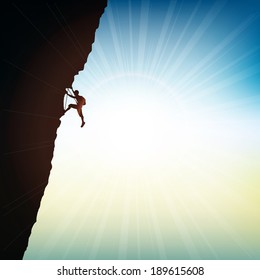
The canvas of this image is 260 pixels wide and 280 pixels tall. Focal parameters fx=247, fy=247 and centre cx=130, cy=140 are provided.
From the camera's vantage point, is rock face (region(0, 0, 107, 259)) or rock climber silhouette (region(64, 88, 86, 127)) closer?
rock face (region(0, 0, 107, 259))

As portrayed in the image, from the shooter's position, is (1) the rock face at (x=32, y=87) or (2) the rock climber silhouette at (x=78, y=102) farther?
(2) the rock climber silhouette at (x=78, y=102)

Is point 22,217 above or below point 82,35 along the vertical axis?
below

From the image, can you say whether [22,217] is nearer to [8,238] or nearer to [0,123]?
[8,238]

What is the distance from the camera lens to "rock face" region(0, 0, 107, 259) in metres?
3.46

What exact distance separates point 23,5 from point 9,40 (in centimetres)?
50

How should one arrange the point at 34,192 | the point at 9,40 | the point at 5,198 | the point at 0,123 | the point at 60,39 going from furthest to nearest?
the point at 34,192, the point at 60,39, the point at 5,198, the point at 0,123, the point at 9,40

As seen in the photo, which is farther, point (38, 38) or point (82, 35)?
point (82, 35)

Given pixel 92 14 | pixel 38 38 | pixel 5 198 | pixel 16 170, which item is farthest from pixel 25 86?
pixel 92 14

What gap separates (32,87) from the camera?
14.2ft

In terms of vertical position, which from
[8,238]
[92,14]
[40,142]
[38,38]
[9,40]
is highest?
[92,14]

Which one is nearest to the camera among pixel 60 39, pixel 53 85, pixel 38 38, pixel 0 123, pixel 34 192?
pixel 0 123

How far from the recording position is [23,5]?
3.21 meters

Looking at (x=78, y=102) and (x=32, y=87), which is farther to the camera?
(x=78, y=102)

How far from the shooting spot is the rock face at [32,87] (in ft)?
11.3
